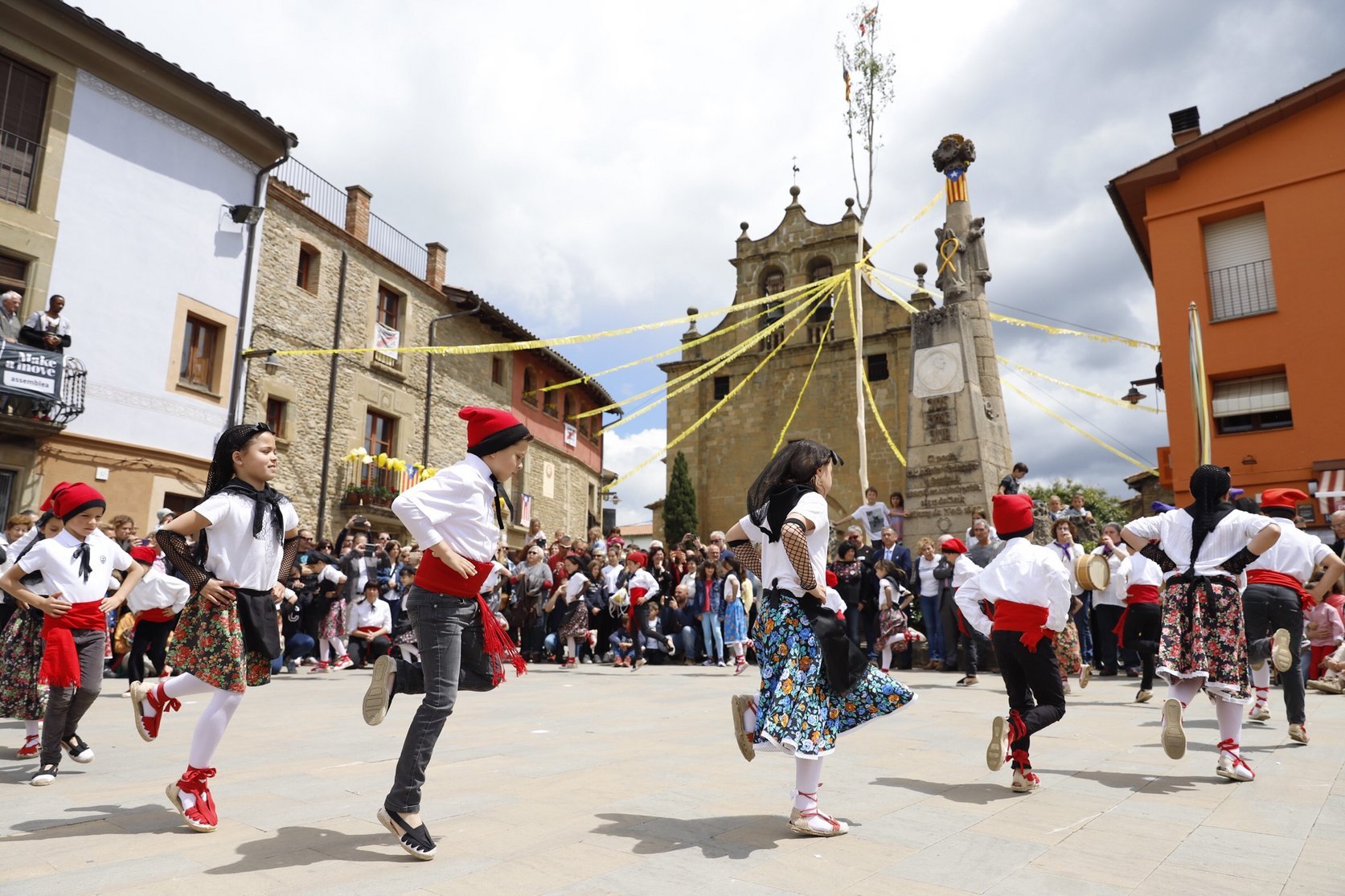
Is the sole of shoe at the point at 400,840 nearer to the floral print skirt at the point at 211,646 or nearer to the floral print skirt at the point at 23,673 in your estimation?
the floral print skirt at the point at 211,646

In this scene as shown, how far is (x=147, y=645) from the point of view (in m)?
10.3

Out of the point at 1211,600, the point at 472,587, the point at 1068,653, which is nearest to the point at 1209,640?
the point at 1211,600

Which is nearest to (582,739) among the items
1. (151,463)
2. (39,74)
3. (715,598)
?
(715,598)

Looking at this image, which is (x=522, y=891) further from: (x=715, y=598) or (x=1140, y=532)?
(x=715, y=598)

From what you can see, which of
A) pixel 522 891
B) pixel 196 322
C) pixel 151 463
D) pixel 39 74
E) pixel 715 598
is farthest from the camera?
pixel 196 322

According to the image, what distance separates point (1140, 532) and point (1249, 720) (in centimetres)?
298

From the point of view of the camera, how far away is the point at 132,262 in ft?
54.5

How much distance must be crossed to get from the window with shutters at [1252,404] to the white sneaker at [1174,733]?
1780 cm

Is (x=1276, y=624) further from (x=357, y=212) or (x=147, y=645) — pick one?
(x=357, y=212)

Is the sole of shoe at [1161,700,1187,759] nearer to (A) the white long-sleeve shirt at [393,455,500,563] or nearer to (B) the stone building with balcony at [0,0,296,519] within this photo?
(A) the white long-sleeve shirt at [393,455,500,563]

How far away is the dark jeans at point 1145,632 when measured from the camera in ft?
26.3

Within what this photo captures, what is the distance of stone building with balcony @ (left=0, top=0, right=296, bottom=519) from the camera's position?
15.0 m

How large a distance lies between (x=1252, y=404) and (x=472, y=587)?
70.1 ft

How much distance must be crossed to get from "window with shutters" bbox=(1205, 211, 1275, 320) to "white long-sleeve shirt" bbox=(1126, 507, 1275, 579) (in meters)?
17.7
